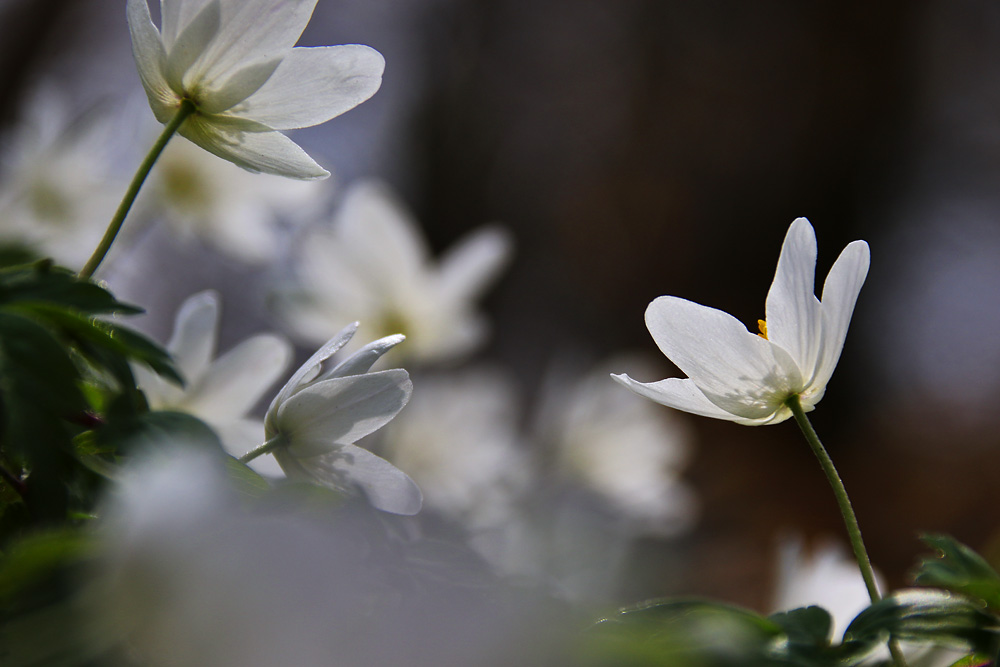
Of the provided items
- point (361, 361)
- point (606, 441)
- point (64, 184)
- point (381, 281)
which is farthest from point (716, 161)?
point (361, 361)

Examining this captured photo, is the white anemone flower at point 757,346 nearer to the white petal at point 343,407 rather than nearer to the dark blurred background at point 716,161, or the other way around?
the white petal at point 343,407

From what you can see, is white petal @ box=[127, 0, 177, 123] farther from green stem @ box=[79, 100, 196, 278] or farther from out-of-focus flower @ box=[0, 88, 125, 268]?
out-of-focus flower @ box=[0, 88, 125, 268]

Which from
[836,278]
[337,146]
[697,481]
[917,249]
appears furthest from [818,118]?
[836,278]

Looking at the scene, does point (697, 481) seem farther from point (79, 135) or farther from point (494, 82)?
point (79, 135)

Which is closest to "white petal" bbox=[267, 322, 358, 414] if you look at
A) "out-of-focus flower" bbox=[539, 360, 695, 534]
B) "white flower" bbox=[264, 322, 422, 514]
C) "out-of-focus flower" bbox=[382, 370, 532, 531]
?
"white flower" bbox=[264, 322, 422, 514]

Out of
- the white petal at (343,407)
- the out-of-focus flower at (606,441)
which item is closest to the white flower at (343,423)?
the white petal at (343,407)

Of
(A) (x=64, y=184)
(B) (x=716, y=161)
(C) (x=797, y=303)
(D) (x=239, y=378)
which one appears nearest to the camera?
(C) (x=797, y=303)

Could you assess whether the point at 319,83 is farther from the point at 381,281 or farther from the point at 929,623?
the point at 381,281
